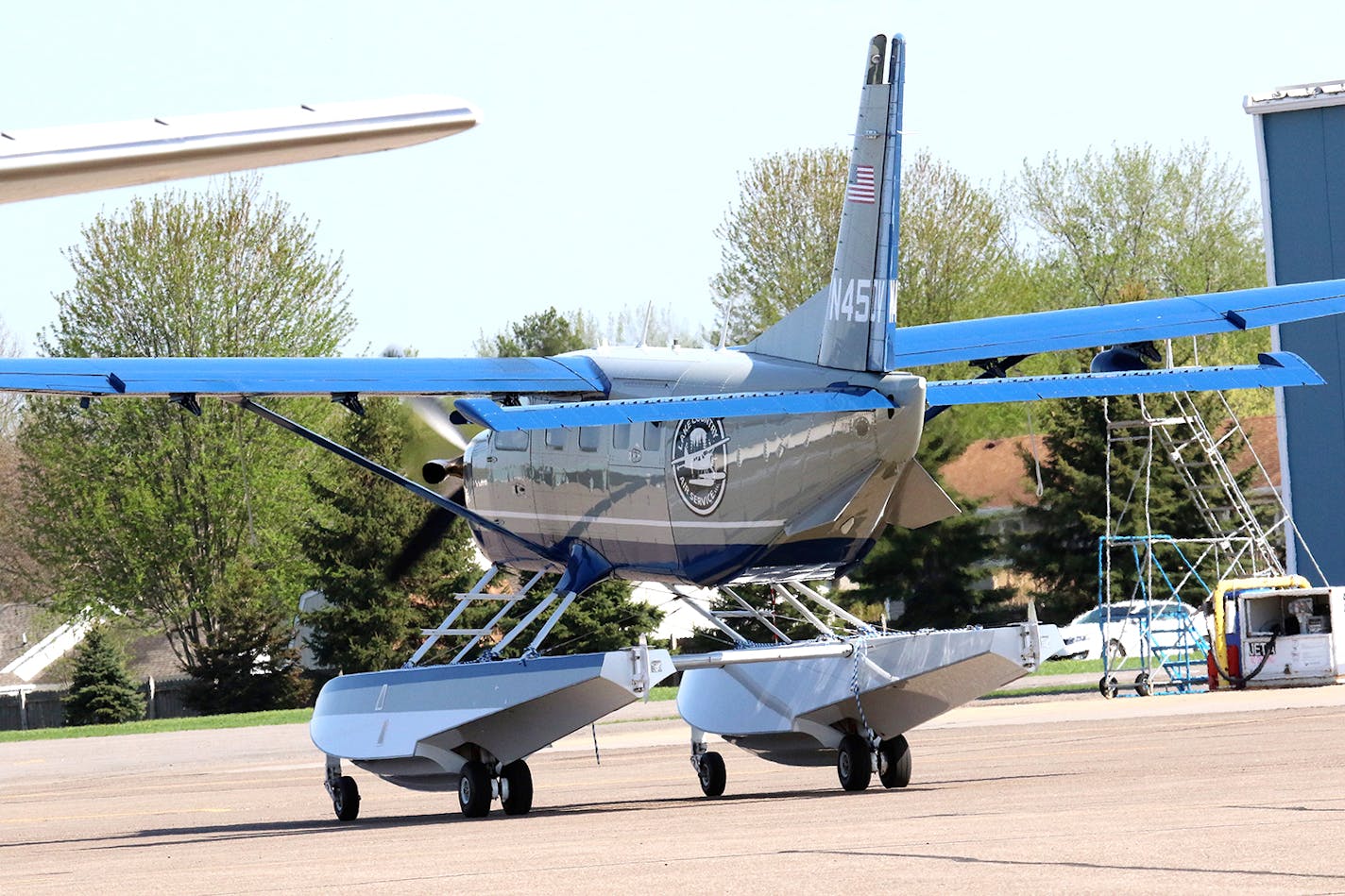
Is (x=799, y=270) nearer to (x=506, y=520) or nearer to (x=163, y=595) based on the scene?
(x=163, y=595)

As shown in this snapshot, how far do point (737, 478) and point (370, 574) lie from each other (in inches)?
1366

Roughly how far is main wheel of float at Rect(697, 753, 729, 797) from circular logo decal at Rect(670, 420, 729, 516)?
2360 millimetres

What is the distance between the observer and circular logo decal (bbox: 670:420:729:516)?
15711mm

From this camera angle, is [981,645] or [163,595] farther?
[163,595]

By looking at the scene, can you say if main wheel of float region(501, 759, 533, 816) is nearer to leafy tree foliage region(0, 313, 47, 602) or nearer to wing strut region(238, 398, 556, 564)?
wing strut region(238, 398, 556, 564)

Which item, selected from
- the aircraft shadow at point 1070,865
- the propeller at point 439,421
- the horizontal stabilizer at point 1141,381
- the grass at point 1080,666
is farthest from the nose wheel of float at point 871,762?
the grass at point 1080,666

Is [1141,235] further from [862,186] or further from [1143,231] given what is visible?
[862,186]

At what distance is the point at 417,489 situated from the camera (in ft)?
57.7

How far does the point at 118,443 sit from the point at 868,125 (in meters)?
46.4

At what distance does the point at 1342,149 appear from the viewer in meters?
34.5

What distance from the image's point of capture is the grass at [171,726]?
4303 cm

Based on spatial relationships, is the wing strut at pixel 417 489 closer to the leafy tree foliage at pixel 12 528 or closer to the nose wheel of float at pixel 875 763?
the nose wheel of float at pixel 875 763

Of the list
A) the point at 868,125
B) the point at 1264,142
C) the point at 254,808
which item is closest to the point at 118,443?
the point at 1264,142

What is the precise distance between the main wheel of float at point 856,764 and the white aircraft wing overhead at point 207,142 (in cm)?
1087
